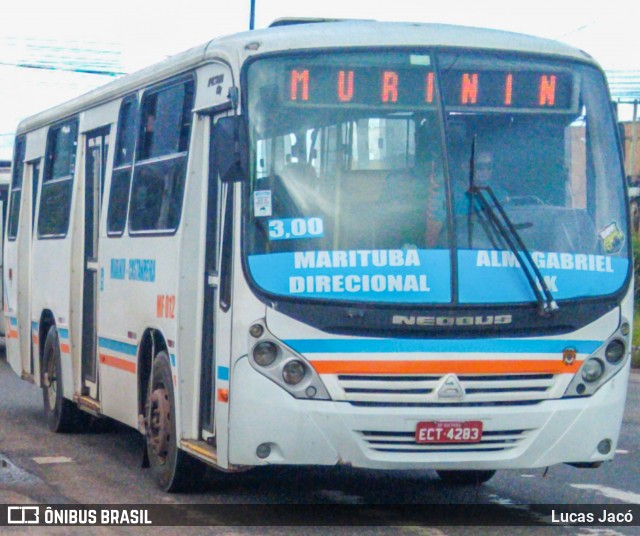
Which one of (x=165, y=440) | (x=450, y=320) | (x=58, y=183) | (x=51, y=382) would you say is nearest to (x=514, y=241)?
(x=450, y=320)

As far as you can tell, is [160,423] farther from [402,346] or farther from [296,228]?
[402,346]

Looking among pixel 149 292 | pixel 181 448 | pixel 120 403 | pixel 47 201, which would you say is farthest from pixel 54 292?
pixel 181 448

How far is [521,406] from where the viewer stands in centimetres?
772

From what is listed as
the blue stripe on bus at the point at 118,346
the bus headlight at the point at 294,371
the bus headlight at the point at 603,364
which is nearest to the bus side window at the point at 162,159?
the blue stripe on bus at the point at 118,346

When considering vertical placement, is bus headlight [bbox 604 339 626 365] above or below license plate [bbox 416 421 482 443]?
above

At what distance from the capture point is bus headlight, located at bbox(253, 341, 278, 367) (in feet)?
24.9

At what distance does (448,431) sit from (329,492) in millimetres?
1901

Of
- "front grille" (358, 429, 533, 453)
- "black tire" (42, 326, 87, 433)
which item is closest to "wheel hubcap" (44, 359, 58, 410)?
"black tire" (42, 326, 87, 433)

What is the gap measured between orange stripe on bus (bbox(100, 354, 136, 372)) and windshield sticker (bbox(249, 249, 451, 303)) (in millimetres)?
2658

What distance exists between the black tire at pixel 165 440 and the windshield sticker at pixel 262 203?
1.77m

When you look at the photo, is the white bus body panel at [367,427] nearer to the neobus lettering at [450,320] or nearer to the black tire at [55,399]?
the neobus lettering at [450,320]

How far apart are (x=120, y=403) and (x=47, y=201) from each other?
3475mm

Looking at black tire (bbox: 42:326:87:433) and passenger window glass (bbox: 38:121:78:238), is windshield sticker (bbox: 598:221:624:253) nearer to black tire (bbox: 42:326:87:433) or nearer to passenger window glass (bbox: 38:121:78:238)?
passenger window glass (bbox: 38:121:78:238)

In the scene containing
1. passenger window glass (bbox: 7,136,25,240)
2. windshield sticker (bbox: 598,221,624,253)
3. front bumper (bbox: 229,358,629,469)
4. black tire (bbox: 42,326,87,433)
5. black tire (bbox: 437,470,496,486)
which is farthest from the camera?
passenger window glass (bbox: 7,136,25,240)
